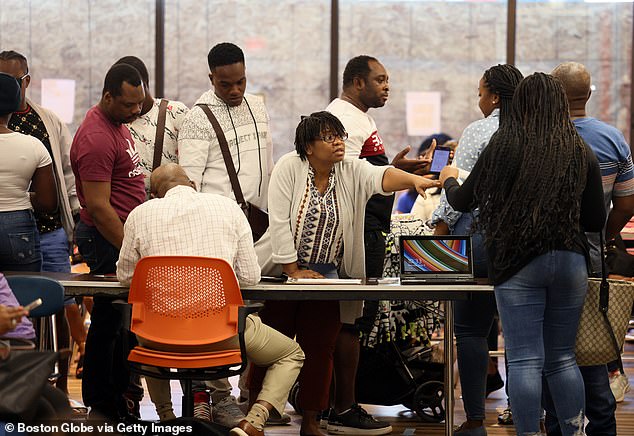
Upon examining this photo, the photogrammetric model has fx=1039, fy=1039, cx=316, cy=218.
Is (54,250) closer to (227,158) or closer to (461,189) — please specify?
(227,158)

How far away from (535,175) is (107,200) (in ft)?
6.08

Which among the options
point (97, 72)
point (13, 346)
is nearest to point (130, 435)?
point (13, 346)

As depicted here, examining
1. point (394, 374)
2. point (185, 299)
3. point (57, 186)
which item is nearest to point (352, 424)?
point (394, 374)

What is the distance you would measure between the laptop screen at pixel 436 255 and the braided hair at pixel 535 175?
37 centimetres

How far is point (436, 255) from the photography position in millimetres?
4301

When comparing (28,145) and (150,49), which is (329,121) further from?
(150,49)

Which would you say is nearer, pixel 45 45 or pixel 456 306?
pixel 456 306

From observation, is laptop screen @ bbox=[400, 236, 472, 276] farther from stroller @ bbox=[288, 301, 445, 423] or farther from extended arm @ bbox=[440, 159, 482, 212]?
stroller @ bbox=[288, 301, 445, 423]

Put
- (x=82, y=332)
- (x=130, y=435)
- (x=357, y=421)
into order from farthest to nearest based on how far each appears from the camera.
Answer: (x=82, y=332), (x=357, y=421), (x=130, y=435)

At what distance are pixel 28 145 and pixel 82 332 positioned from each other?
229 centimetres

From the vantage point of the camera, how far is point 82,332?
6.62 meters

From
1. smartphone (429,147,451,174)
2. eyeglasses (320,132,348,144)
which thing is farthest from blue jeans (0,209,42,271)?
smartphone (429,147,451,174)

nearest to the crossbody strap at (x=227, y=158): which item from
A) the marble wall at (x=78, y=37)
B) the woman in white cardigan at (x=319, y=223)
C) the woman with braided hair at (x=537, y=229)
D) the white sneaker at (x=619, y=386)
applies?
the woman in white cardigan at (x=319, y=223)

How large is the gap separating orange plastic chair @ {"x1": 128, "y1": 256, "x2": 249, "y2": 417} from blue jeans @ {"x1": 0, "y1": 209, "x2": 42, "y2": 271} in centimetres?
89
